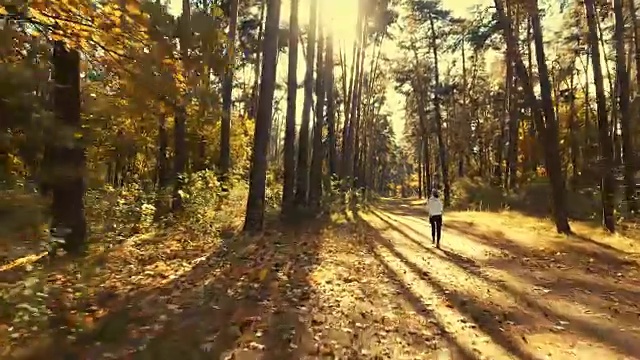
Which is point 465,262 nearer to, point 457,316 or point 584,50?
point 457,316

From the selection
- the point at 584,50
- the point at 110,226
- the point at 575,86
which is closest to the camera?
the point at 110,226

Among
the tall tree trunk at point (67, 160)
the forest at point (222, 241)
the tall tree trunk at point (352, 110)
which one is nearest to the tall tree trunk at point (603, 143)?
the forest at point (222, 241)

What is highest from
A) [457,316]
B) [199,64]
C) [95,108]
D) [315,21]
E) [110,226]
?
[315,21]

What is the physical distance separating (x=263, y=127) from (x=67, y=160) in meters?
9.29

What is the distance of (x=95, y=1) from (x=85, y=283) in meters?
3.87

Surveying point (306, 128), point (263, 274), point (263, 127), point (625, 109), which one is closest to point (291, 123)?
point (306, 128)

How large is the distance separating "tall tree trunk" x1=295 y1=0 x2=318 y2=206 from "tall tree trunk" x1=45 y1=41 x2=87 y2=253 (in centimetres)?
977

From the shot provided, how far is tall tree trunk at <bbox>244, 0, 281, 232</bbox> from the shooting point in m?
14.5

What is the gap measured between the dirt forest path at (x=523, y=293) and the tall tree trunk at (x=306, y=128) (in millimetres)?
3482

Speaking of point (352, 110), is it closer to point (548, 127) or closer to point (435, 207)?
point (548, 127)

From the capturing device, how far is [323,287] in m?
9.45

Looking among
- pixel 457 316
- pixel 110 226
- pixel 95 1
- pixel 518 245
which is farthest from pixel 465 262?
pixel 95 1

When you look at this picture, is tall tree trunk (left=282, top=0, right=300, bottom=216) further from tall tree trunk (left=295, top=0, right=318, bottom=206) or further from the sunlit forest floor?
the sunlit forest floor

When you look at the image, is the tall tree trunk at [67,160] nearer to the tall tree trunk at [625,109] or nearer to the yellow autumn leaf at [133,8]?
the yellow autumn leaf at [133,8]
